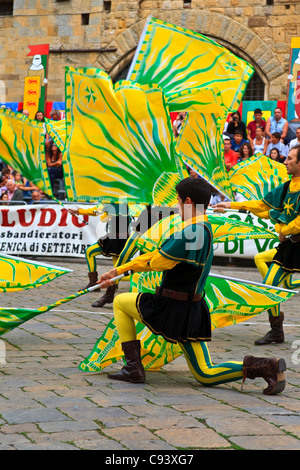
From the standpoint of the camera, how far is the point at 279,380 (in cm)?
488

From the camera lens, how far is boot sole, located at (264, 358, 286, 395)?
4.84m

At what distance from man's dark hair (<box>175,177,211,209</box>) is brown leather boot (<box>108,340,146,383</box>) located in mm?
1037

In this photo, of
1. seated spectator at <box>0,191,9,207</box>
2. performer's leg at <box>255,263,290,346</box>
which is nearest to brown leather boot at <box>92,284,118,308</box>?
performer's leg at <box>255,263,290,346</box>

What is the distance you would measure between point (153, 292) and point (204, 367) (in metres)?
0.82

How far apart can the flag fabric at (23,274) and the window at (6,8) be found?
2156cm

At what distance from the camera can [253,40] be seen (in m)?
22.3

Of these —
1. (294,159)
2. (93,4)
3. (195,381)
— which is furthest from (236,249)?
(93,4)

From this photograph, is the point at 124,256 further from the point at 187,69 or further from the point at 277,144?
the point at 277,144

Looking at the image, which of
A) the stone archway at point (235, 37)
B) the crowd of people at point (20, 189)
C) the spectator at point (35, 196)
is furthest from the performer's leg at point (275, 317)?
the stone archway at point (235, 37)

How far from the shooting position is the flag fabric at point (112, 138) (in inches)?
223

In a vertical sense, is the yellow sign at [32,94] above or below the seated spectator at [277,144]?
above

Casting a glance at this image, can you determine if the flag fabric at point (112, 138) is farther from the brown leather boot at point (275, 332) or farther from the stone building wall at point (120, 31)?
the stone building wall at point (120, 31)

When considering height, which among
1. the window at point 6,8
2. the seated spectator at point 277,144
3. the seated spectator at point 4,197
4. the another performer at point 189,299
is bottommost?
the another performer at point 189,299

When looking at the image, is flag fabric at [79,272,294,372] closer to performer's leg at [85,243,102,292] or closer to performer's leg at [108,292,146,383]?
performer's leg at [108,292,146,383]
